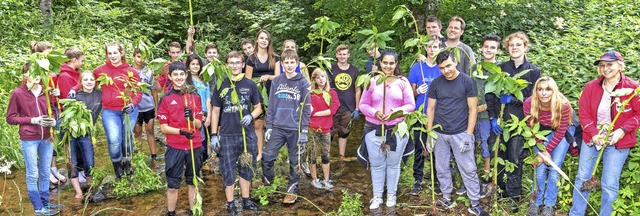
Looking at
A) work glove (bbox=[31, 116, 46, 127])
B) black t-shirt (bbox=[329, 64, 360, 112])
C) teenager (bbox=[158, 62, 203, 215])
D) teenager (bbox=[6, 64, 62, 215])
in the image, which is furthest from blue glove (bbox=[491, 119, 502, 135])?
work glove (bbox=[31, 116, 46, 127])

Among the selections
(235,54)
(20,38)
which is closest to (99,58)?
(20,38)

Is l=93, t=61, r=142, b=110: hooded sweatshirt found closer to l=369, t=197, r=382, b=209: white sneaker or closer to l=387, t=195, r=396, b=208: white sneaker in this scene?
Answer: l=369, t=197, r=382, b=209: white sneaker

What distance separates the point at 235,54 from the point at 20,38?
9.04m

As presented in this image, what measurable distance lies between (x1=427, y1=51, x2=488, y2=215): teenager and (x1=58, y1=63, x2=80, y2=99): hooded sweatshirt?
167 inches

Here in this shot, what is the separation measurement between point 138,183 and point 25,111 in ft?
5.25

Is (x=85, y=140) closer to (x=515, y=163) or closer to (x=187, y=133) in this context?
(x=187, y=133)

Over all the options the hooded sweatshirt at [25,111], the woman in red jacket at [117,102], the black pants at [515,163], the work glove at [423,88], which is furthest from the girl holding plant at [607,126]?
the hooded sweatshirt at [25,111]

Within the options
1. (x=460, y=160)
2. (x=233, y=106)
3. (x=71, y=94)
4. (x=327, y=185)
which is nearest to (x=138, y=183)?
(x=71, y=94)

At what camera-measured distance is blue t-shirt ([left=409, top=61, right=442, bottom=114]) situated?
593 cm

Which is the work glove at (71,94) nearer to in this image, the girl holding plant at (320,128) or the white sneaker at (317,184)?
the girl holding plant at (320,128)

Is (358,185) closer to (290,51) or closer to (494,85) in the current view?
(290,51)

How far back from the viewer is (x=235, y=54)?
5684mm

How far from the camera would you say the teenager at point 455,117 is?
16.8 ft

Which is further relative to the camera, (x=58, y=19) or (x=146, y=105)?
(x=58, y=19)
